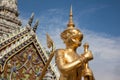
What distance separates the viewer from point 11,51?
1180 centimetres

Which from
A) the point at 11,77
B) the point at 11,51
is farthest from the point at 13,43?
the point at 11,77

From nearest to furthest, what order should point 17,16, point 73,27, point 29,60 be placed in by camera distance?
1. point 73,27
2. point 29,60
3. point 17,16

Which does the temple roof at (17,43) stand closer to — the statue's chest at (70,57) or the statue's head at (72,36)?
the statue's head at (72,36)

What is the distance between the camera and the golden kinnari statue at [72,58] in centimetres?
421

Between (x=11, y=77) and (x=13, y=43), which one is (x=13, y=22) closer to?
(x=13, y=43)

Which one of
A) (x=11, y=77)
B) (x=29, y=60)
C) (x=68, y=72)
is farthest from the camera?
(x=29, y=60)

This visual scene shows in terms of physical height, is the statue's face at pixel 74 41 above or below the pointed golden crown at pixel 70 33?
below

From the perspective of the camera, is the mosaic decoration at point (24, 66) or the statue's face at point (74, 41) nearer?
the statue's face at point (74, 41)

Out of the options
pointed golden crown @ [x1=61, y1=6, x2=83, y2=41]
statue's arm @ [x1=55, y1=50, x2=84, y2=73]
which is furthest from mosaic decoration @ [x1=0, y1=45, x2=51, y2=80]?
statue's arm @ [x1=55, y1=50, x2=84, y2=73]

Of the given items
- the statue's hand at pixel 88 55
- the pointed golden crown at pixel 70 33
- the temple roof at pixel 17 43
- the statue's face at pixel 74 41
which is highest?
the temple roof at pixel 17 43

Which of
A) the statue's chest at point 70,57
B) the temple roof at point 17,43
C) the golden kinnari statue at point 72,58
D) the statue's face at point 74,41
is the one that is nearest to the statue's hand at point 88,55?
the golden kinnari statue at point 72,58

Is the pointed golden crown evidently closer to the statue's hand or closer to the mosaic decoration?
the statue's hand

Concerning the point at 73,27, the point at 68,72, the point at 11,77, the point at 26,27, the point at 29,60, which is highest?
the point at 26,27

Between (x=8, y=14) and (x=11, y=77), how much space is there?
559 cm
